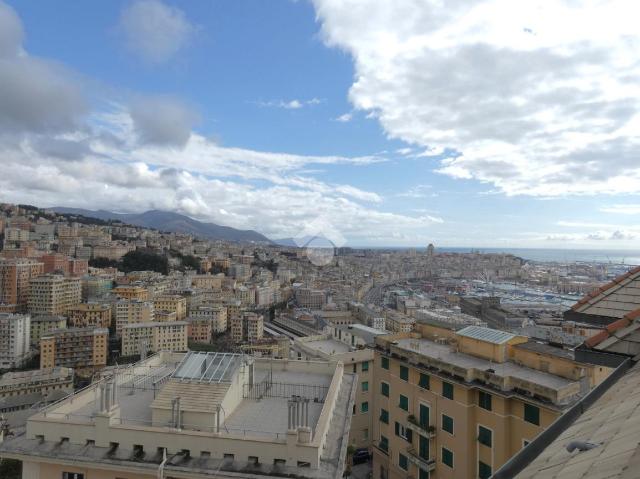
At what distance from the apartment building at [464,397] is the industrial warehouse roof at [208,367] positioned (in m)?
3.20

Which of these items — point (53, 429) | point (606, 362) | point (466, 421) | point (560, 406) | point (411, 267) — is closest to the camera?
point (606, 362)

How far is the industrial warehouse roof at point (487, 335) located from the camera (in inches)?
257

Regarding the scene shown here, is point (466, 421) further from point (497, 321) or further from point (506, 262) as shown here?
point (506, 262)

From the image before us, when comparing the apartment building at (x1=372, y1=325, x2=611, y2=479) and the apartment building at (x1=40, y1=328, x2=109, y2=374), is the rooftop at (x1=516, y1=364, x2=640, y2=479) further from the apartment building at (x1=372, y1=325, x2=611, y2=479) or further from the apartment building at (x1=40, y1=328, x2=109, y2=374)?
the apartment building at (x1=40, y1=328, x2=109, y2=374)

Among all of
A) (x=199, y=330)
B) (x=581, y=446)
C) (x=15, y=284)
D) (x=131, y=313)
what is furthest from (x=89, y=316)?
(x=581, y=446)

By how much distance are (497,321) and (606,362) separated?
41.7 meters

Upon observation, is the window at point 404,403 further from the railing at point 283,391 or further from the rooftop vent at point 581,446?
the rooftop vent at point 581,446

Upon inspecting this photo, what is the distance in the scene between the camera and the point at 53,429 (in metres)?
3.89

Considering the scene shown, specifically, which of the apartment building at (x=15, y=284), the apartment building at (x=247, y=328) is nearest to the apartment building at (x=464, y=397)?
the apartment building at (x=247, y=328)

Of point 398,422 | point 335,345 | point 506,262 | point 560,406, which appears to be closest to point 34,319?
point 335,345

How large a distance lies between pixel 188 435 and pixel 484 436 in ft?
13.5

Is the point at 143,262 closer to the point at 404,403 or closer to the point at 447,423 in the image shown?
the point at 404,403

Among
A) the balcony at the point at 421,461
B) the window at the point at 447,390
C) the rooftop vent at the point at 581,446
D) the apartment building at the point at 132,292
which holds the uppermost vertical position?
the rooftop vent at the point at 581,446

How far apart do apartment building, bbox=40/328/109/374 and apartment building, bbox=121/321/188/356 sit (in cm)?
138
